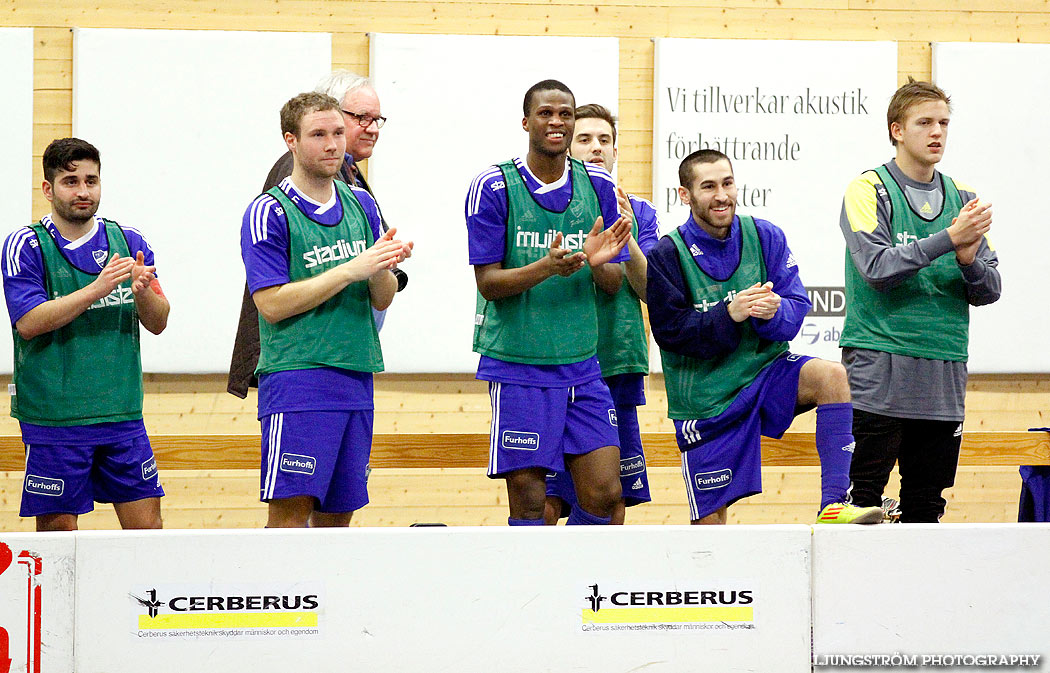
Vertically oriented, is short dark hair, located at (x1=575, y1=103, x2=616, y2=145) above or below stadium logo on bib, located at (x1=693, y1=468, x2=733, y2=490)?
above

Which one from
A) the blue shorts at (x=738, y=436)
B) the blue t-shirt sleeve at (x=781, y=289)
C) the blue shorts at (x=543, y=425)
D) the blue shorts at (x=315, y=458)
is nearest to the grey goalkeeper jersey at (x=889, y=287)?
the blue t-shirt sleeve at (x=781, y=289)

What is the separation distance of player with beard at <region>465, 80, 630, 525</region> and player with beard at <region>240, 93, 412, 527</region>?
364 mm

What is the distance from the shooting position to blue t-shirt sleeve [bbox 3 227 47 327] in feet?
12.6

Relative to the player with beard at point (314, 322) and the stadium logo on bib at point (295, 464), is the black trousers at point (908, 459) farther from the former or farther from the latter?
the stadium logo on bib at point (295, 464)

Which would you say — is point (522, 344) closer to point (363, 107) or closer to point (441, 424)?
point (363, 107)

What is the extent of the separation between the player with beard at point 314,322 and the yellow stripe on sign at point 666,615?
Answer: 43.5 inches

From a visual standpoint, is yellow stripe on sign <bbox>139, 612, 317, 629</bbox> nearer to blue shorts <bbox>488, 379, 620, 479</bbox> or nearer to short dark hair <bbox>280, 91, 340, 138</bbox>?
blue shorts <bbox>488, 379, 620, 479</bbox>

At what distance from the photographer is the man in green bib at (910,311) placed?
12.6ft

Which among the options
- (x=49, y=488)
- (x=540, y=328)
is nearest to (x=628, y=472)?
(x=540, y=328)

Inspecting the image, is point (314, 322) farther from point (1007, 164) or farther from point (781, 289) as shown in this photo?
point (1007, 164)

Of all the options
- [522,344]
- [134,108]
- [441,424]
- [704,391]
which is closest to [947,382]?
[704,391]

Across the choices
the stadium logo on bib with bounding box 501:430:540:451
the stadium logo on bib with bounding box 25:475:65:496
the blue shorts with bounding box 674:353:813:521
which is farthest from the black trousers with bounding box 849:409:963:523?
the stadium logo on bib with bounding box 25:475:65:496

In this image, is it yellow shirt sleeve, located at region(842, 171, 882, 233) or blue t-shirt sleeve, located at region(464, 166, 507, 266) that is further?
yellow shirt sleeve, located at region(842, 171, 882, 233)

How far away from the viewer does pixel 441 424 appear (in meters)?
5.80
